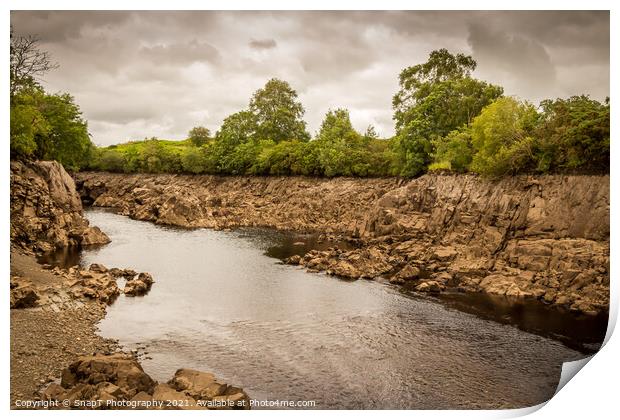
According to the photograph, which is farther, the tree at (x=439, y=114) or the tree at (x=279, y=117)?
the tree at (x=279, y=117)

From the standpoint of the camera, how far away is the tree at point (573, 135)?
20.3 metres

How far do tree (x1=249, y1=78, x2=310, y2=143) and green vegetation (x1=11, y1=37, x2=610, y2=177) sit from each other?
0.15m

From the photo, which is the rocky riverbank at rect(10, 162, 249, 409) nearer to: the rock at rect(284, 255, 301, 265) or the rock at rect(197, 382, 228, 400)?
the rock at rect(197, 382, 228, 400)

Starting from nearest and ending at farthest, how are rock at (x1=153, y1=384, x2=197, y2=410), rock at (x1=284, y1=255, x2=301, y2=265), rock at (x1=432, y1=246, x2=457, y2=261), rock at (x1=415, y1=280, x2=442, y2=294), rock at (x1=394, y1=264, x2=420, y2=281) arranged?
rock at (x1=153, y1=384, x2=197, y2=410) < rock at (x1=415, y1=280, x2=442, y2=294) < rock at (x1=394, y1=264, x2=420, y2=281) < rock at (x1=432, y1=246, x2=457, y2=261) < rock at (x1=284, y1=255, x2=301, y2=265)

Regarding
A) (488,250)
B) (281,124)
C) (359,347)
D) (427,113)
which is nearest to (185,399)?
(359,347)

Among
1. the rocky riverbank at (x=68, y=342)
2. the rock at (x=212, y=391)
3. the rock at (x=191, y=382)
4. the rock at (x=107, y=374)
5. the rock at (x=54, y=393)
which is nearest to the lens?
the rock at (x=54, y=393)

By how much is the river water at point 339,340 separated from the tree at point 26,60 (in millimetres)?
8871

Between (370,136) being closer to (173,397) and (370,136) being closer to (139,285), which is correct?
(139,285)

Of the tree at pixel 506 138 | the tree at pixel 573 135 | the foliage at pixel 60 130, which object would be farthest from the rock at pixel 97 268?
the tree at pixel 506 138

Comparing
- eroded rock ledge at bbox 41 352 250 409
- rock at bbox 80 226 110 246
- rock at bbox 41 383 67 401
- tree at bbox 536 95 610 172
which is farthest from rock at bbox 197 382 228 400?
rock at bbox 80 226 110 246

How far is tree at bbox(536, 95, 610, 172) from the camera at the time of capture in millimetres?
20328

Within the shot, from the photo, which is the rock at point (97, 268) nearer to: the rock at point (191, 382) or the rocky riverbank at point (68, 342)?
the rocky riverbank at point (68, 342)
